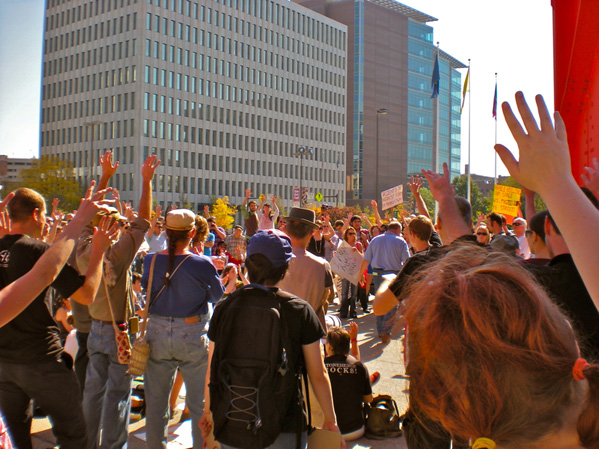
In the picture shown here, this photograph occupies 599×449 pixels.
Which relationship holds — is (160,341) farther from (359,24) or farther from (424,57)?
(424,57)

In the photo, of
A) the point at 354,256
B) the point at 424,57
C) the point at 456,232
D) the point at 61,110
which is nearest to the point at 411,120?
the point at 424,57

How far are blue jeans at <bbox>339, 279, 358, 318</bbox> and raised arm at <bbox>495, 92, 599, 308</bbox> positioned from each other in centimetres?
1043

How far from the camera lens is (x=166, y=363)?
4.19 m

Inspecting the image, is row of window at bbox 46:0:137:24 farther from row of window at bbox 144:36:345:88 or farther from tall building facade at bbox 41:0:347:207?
row of window at bbox 144:36:345:88

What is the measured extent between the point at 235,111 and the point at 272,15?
17797mm

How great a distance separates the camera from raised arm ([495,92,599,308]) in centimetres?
111

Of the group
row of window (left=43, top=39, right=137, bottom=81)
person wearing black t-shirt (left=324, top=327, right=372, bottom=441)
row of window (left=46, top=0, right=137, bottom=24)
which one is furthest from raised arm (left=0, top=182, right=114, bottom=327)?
row of window (left=46, top=0, right=137, bottom=24)

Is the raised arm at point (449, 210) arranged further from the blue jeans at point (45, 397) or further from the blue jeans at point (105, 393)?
the blue jeans at point (105, 393)

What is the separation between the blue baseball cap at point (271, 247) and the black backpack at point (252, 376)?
0.97 feet

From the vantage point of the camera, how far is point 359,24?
104250 millimetres

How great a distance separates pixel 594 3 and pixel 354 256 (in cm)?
741

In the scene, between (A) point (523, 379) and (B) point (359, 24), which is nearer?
(A) point (523, 379)

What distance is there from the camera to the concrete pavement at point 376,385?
16.0 ft

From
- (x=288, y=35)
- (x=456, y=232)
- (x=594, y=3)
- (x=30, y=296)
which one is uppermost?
(x=288, y=35)
